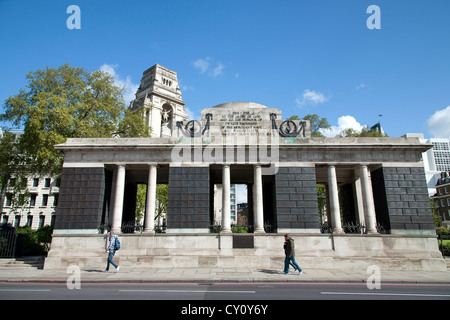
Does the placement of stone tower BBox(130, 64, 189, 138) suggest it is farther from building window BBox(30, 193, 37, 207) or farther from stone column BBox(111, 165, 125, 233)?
stone column BBox(111, 165, 125, 233)

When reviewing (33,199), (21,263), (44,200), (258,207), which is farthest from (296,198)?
(33,199)

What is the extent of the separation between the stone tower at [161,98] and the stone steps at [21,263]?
170ft

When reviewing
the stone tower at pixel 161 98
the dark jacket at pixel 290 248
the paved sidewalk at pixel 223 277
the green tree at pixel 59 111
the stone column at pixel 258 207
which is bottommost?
the paved sidewalk at pixel 223 277

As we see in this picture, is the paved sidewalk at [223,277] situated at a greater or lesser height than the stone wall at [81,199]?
lesser

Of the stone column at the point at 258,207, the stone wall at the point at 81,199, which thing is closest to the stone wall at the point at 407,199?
the stone column at the point at 258,207

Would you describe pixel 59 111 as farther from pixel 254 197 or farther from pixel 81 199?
pixel 254 197

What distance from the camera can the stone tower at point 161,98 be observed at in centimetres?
7275

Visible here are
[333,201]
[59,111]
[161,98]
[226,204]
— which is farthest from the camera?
[161,98]

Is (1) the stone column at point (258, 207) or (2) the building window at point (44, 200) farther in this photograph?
(2) the building window at point (44, 200)

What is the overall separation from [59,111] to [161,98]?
51.7 meters

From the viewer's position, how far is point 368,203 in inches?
765

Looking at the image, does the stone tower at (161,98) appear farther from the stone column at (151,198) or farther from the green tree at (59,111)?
the stone column at (151,198)
